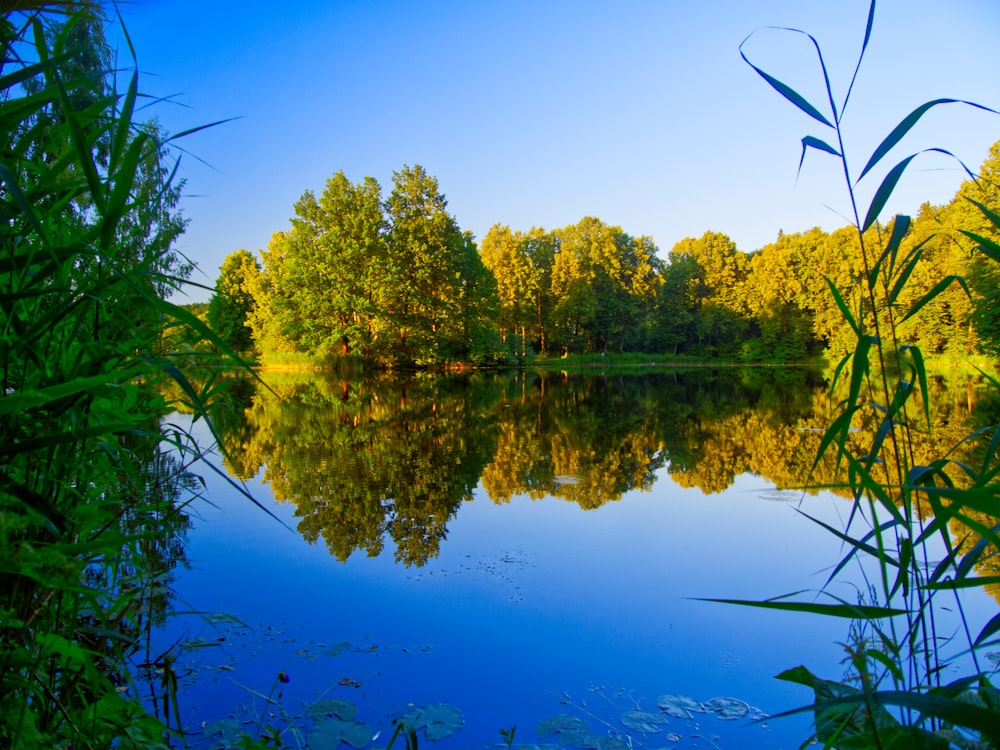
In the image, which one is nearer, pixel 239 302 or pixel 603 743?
pixel 603 743

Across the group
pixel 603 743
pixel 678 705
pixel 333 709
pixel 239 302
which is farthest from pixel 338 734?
pixel 239 302

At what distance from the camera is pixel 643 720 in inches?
117

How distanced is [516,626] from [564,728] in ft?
3.71

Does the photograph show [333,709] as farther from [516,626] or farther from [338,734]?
[516,626]

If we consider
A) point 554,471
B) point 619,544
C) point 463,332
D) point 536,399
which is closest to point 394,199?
point 463,332

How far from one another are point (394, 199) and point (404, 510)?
30803 mm

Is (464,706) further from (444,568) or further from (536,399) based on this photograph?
(536,399)

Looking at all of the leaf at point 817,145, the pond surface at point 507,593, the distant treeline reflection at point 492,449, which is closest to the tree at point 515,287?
the distant treeline reflection at point 492,449

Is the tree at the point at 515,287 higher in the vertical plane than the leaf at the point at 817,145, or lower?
higher

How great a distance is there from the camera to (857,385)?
5.31ft

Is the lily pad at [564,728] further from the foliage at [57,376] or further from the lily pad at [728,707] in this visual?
Result: the foliage at [57,376]

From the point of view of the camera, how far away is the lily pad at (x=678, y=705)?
3033 mm

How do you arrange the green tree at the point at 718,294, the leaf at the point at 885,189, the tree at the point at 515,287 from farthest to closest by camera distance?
the green tree at the point at 718,294, the tree at the point at 515,287, the leaf at the point at 885,189

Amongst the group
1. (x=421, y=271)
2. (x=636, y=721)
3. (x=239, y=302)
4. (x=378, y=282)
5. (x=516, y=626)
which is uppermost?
(x=239, y=302)
